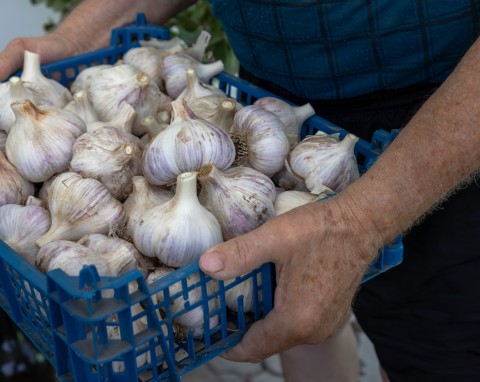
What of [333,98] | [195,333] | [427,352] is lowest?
[427,352]

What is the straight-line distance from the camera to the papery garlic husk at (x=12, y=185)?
1027 millimetres

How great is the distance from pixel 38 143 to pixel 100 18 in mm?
577

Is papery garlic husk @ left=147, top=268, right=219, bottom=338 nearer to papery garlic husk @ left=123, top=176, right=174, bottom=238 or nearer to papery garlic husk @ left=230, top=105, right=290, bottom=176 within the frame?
papery garlic husk @ left=123, top=176, right=174, bottom=238

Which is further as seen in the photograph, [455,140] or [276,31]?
[276,31]

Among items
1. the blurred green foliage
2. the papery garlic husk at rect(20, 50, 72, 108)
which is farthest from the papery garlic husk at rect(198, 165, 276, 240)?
the blurred green foliage

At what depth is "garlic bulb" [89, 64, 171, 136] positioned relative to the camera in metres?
1.20

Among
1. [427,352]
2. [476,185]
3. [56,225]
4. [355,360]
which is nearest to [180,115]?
[56,225]

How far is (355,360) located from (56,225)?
949 mm

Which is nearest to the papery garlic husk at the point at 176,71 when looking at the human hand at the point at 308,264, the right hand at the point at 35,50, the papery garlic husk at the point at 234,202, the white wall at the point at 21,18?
the right hand at the point at 35,50

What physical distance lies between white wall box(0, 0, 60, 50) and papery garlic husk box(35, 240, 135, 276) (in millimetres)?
2145

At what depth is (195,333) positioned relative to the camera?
899 millimetres

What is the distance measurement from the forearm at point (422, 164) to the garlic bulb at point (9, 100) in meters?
0.59

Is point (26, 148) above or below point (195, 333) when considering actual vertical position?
above

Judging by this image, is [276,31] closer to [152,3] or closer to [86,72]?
[86,72]
